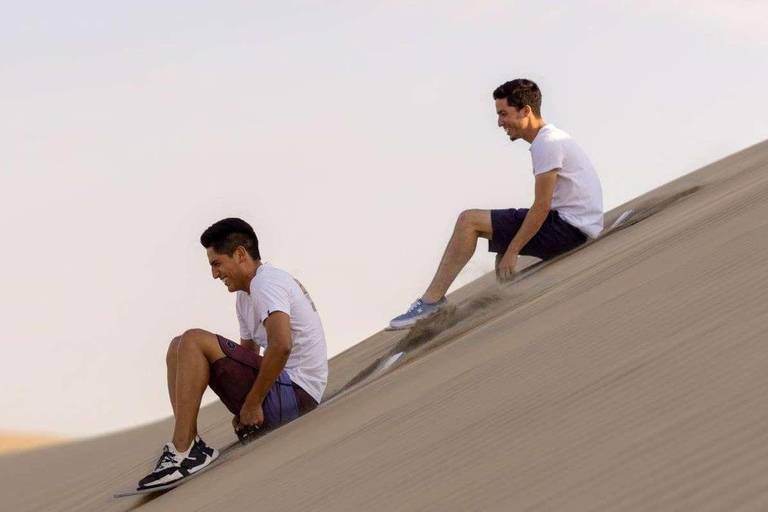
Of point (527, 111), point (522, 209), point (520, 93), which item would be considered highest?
point (520, 93)

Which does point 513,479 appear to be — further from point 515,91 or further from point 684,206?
point 684,206

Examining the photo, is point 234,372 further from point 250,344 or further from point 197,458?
point 250,344

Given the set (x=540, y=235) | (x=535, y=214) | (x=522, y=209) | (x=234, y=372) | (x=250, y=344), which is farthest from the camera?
(x=540, y=235)

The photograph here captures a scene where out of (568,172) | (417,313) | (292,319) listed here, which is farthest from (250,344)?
(568,172)

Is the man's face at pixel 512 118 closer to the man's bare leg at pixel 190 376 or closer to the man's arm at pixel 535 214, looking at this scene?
the man's arm at pixel 535 214

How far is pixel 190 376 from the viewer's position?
A: 19.9 ft

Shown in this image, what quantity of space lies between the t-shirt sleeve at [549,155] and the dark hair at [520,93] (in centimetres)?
23

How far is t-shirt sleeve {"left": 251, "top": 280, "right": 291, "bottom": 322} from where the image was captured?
6125 mm

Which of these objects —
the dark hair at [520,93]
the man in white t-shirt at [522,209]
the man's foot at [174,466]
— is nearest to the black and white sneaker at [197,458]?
the man's foot at [174,466]

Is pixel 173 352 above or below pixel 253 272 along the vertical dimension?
below

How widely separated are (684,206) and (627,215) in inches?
42.8

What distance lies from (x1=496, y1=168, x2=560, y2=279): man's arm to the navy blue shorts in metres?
0.09

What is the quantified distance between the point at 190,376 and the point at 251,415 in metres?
0.43

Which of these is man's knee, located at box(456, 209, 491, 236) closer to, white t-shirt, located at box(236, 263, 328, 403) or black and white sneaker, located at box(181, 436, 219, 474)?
white t-shirt, located at box(236, 263, 328, 403)
